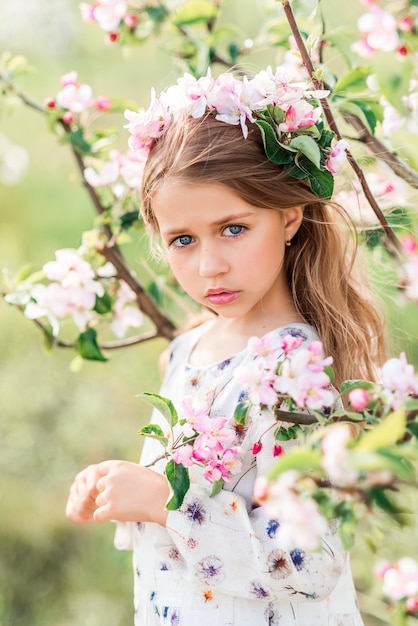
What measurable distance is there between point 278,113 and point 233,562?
2.10 ft

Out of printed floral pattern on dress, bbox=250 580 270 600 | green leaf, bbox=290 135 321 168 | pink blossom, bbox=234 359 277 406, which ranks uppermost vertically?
green leaf, bbox=290 135 321 168

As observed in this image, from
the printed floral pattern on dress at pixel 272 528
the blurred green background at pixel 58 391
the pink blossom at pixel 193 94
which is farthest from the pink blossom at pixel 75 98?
the printed floral pattern on dress at pixel 272 528

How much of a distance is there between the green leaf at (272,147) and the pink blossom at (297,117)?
2 centimetres

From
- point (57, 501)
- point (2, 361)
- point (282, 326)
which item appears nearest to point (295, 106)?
point (282, 326)

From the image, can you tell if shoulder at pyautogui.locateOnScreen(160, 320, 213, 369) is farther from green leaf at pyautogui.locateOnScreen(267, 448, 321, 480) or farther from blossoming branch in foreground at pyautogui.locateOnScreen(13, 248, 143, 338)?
green leaf at pyautogui.locateOnScreen(267, 448, 321, 480)

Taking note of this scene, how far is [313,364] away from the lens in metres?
0.98

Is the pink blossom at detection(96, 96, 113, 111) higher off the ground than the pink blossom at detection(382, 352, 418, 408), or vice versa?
the pink blossom at detection(96, 96, 113, 111)

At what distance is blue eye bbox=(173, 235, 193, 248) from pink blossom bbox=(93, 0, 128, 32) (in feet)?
2.44

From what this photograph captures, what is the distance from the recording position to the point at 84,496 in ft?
4.44

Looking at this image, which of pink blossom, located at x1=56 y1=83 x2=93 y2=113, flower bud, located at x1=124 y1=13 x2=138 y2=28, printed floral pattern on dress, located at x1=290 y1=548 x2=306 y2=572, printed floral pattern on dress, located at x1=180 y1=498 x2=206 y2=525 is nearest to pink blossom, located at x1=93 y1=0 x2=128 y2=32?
flower bud, located at x1=124 y1=13 x2=138 y2=28

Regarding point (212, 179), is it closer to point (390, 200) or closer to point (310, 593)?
point (390, 200)

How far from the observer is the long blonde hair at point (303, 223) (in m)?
1.21

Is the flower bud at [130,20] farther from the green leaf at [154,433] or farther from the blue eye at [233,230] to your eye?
the green leaf at [154,433]

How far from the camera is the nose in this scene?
1218 millimetres
